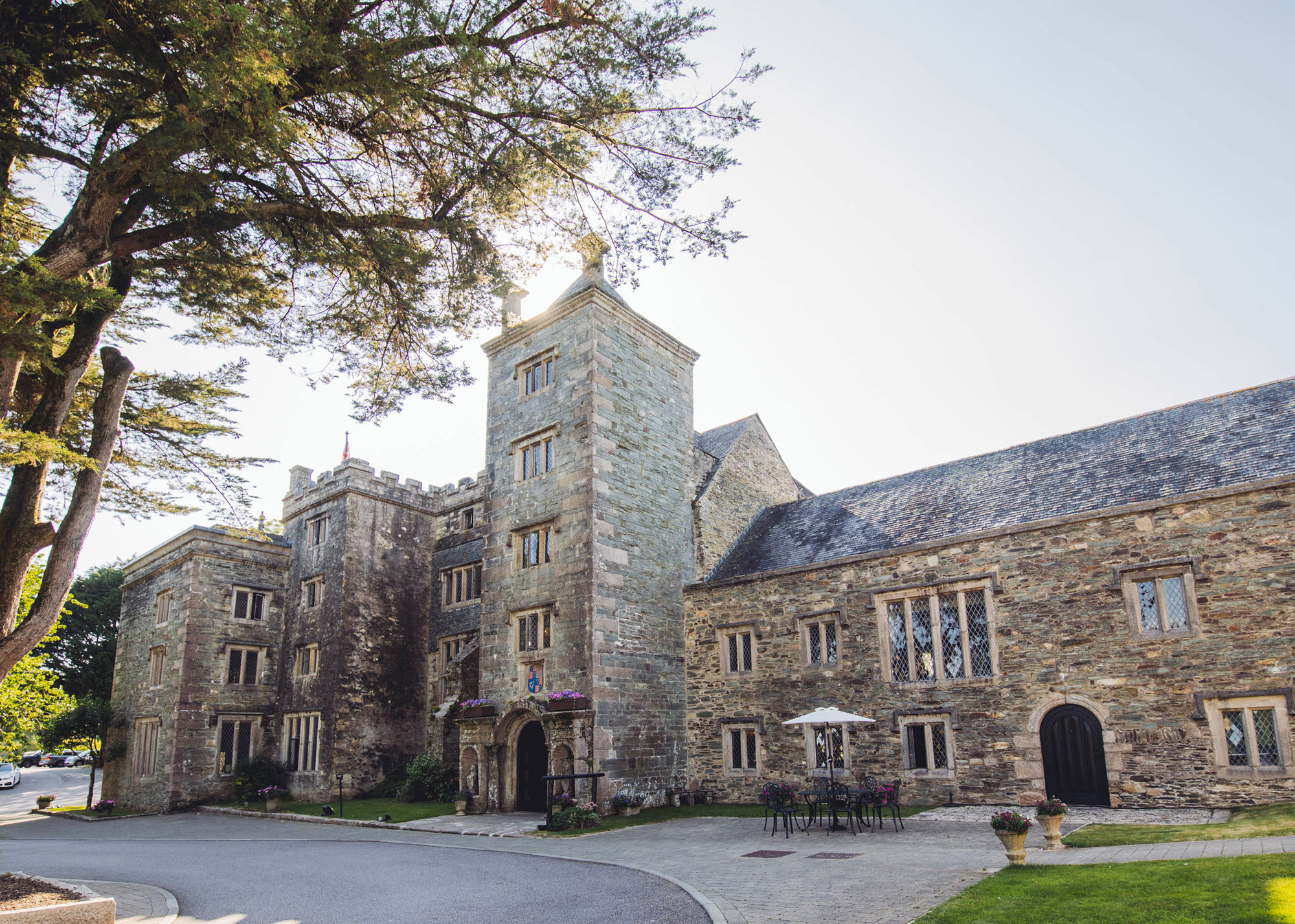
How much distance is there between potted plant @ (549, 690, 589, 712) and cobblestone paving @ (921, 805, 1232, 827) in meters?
7.89

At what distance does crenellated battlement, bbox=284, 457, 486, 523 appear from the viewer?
29250 mm

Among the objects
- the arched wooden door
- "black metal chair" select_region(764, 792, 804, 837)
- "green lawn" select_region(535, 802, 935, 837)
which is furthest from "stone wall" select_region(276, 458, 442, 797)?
the arched wooden door

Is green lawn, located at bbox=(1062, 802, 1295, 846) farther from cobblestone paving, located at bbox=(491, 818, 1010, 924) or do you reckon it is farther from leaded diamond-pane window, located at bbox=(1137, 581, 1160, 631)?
leaded diamond-pane window, located at bbox=(1137, 581, 1160, 631)

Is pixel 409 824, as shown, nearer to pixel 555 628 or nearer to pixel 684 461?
pixel 555 628

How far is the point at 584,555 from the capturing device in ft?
69.1

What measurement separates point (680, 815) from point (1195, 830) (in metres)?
10.9

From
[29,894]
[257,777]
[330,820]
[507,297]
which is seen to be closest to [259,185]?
[507,297]

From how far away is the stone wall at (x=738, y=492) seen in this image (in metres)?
24.8

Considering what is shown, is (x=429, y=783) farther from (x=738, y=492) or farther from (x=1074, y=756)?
(x=1074, y=756)

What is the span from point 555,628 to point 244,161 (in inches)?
572

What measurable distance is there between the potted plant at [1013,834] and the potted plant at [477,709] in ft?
45.8

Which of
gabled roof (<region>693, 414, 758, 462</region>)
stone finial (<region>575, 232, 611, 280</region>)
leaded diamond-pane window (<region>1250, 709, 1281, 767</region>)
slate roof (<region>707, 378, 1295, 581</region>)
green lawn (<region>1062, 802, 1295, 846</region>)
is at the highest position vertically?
gabled roof (<region>693, 414, 758, 462</region>)

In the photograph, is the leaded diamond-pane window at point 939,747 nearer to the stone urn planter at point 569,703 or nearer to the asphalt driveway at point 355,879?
the stone urn planter at point 569,703

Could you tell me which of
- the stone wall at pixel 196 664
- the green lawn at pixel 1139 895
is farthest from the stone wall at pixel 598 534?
the green lawn at pixel 1139 895
